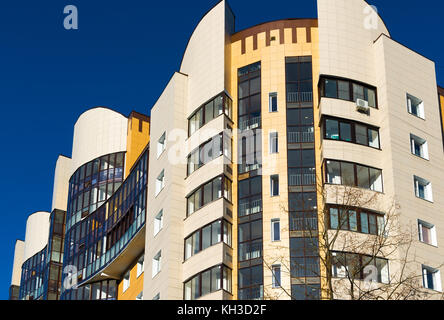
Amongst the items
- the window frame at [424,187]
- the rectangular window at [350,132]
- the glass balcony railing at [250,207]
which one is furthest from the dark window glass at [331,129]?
the glass balcony railing at [250,207]

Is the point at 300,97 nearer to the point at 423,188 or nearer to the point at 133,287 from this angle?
the point at 423,188

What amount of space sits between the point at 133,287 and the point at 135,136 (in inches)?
690

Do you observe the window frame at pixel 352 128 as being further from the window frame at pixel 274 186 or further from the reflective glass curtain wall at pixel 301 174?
the window frame at pixel 274 186

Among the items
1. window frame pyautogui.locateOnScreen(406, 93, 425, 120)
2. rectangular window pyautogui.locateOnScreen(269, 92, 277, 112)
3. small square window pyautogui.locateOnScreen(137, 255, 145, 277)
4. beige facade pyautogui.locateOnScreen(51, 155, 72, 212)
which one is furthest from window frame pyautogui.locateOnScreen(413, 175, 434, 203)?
beige facade pyautogui.locateOnScreen(51, 155, 72, 212)

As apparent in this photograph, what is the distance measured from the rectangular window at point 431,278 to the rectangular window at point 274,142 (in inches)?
446

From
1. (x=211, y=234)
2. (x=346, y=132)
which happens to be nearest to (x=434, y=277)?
(x=346, y=132)

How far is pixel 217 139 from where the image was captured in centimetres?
4816

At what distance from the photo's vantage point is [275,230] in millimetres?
44938

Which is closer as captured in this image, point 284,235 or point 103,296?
point 284,235

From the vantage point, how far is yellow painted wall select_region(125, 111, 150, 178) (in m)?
69.6

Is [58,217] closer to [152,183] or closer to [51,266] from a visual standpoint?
[51,266]
